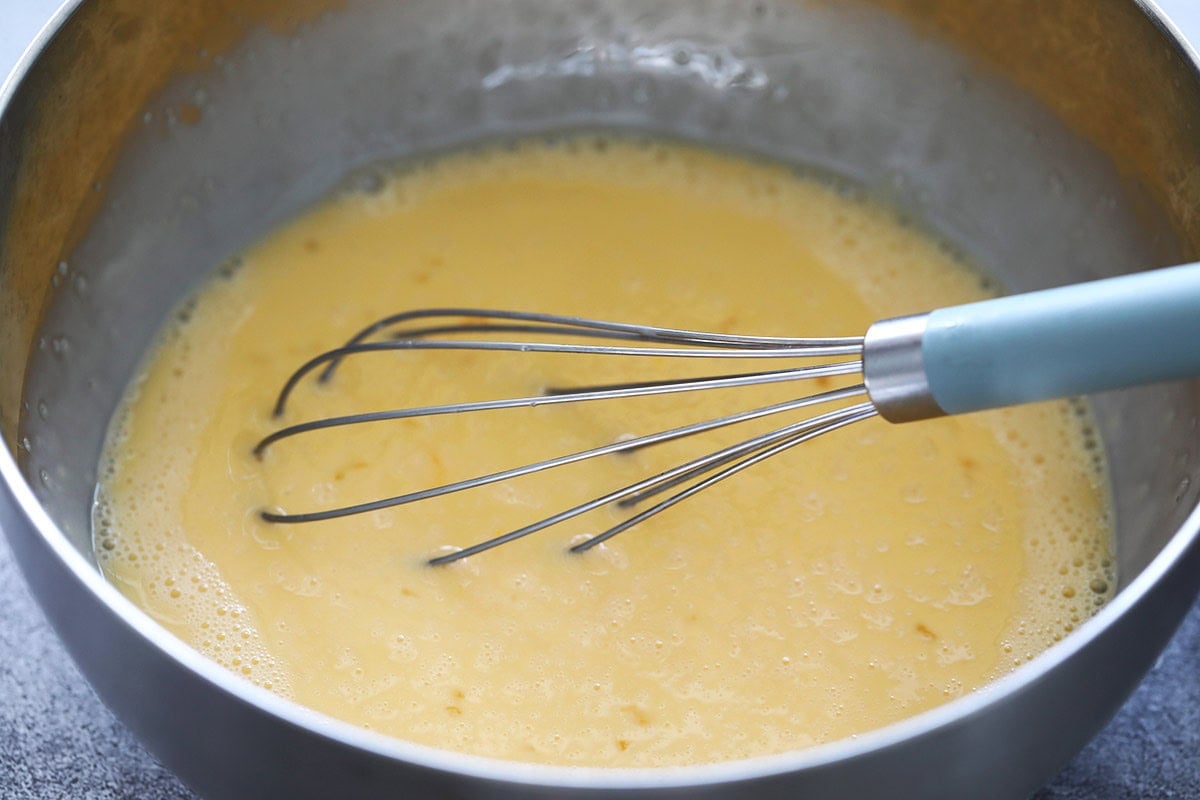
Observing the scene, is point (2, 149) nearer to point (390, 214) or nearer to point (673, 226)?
point (390, 214)

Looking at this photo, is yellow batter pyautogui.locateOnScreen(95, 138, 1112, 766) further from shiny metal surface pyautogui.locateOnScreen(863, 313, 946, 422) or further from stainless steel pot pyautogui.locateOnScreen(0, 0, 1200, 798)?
shiny metal surface pyautogui.locateOnScreen(863, 313, 946, 422)

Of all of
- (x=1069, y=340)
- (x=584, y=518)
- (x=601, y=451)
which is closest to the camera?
(x=1069, y=340)

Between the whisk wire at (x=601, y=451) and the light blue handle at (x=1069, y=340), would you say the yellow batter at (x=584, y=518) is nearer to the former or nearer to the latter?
the whisk wire at (x=601, y=451)

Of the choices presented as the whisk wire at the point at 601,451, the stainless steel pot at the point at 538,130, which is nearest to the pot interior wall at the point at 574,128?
the stainless steel pot at the point at 538,130

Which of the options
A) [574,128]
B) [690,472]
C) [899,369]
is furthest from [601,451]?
[574,128]

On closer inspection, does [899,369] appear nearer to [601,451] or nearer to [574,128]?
[601,451]

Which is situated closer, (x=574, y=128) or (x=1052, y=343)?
(x=1052, y=343)

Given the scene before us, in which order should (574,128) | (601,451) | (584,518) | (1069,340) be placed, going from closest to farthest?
(1069,340) → (601,451) → (584,518) → (574,128)

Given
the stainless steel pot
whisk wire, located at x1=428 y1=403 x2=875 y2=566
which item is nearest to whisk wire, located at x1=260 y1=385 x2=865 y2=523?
whisk wire, located at x1=428 y1=403 x2=875 y2=566
